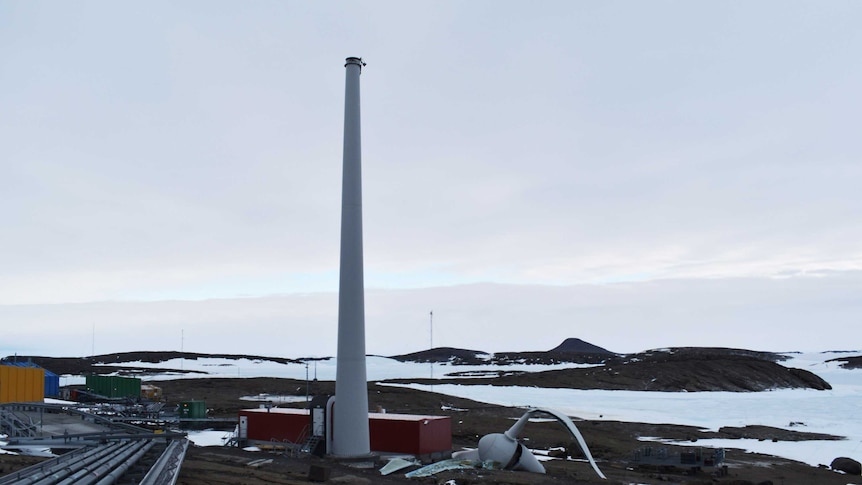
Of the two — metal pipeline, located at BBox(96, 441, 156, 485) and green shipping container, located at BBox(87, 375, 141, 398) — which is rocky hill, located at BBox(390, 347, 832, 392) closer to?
green shipping container, located at BBox(87, 375, 141, 398)

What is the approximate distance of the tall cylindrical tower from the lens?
37312 millimetres

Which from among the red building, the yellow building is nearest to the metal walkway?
the red building

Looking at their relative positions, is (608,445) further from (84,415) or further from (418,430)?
(84,415)

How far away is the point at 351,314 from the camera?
37219 millimetres

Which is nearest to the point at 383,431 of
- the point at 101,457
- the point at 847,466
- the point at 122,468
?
the point at 101,457

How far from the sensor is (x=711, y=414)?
80.6 m

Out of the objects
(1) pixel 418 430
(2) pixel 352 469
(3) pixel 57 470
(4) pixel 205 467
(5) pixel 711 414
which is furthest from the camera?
(5) pixel 711 414

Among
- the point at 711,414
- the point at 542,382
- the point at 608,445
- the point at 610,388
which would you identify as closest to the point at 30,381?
the point at 608,445

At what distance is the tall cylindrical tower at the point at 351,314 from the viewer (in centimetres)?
3731

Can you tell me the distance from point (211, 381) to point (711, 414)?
68613 millimetres

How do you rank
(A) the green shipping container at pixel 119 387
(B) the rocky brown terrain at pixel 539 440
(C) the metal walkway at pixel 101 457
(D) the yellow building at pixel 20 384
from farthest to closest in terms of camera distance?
(A) the green shipping container at pixel 119 387 → (D) the yellow building at pixel 20 384 → (B) the rocky brown terrain at pixel 539 440 → (C) the metal walkway at pixel 101 457

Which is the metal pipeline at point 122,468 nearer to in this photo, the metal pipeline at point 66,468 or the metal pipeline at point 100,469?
the metal pipeline at point 100,469

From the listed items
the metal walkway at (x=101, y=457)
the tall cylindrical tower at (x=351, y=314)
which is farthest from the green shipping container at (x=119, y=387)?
the tall cylindrical tower at (x=351, y=314)

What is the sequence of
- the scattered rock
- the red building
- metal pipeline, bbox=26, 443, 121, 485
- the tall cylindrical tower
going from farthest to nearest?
the scattered rock, the red building, the tall cylindrical tower, metal pipeline, bbox=26, 443, 121, 485
